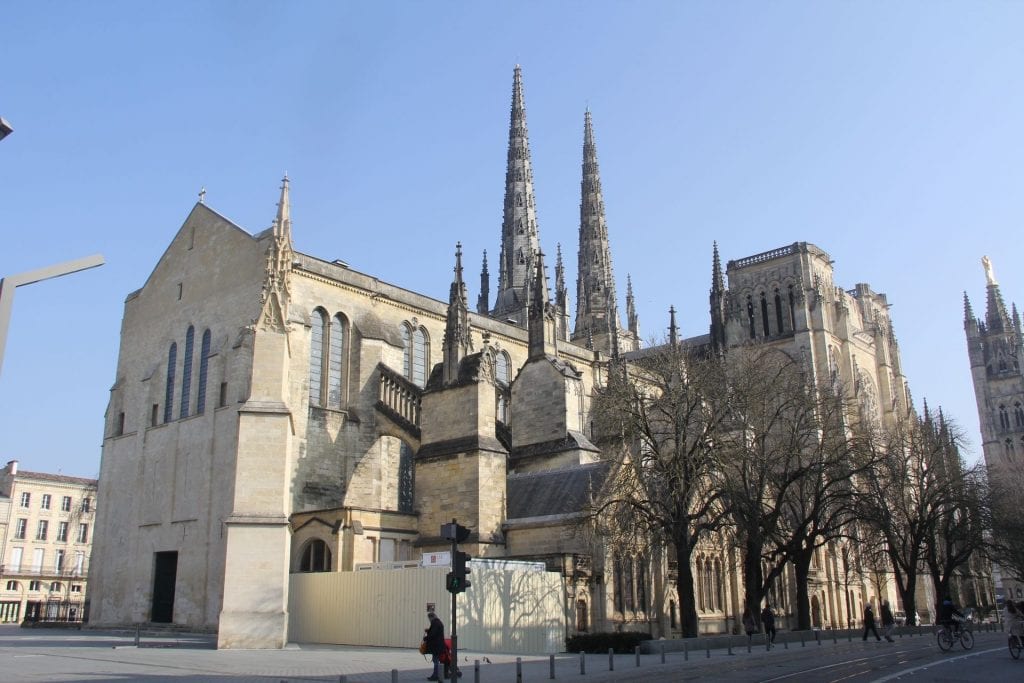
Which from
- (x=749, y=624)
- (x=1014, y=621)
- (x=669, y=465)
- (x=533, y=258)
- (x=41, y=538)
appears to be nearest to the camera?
(x=1014, y=621)

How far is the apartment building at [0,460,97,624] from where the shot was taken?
60.1 m

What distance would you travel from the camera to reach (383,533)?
29.1 meters

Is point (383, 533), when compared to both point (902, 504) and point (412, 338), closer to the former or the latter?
point (412, 338)

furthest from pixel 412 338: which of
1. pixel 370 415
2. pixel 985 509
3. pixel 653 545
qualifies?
pixel 985 509

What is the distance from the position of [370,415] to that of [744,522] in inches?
581

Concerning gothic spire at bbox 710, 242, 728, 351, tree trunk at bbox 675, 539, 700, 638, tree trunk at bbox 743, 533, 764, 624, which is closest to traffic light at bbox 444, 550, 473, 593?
tree trunk at bbox 675, 539, 700, 638

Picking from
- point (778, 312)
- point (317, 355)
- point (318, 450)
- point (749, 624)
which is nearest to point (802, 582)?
point (749, 624)

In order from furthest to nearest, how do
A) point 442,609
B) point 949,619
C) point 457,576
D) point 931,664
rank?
point 949,619, point 442,609, point 931,664, point 457,576

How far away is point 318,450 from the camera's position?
32.1m

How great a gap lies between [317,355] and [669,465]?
1516cm

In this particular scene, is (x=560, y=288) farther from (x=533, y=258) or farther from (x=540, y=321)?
(x=540, y=321)

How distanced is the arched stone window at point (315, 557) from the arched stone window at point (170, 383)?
7.96 metres

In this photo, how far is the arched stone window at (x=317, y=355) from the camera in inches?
1307

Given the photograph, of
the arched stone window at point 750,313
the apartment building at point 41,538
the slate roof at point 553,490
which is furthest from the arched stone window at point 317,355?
the arched stone window at point 750,313
